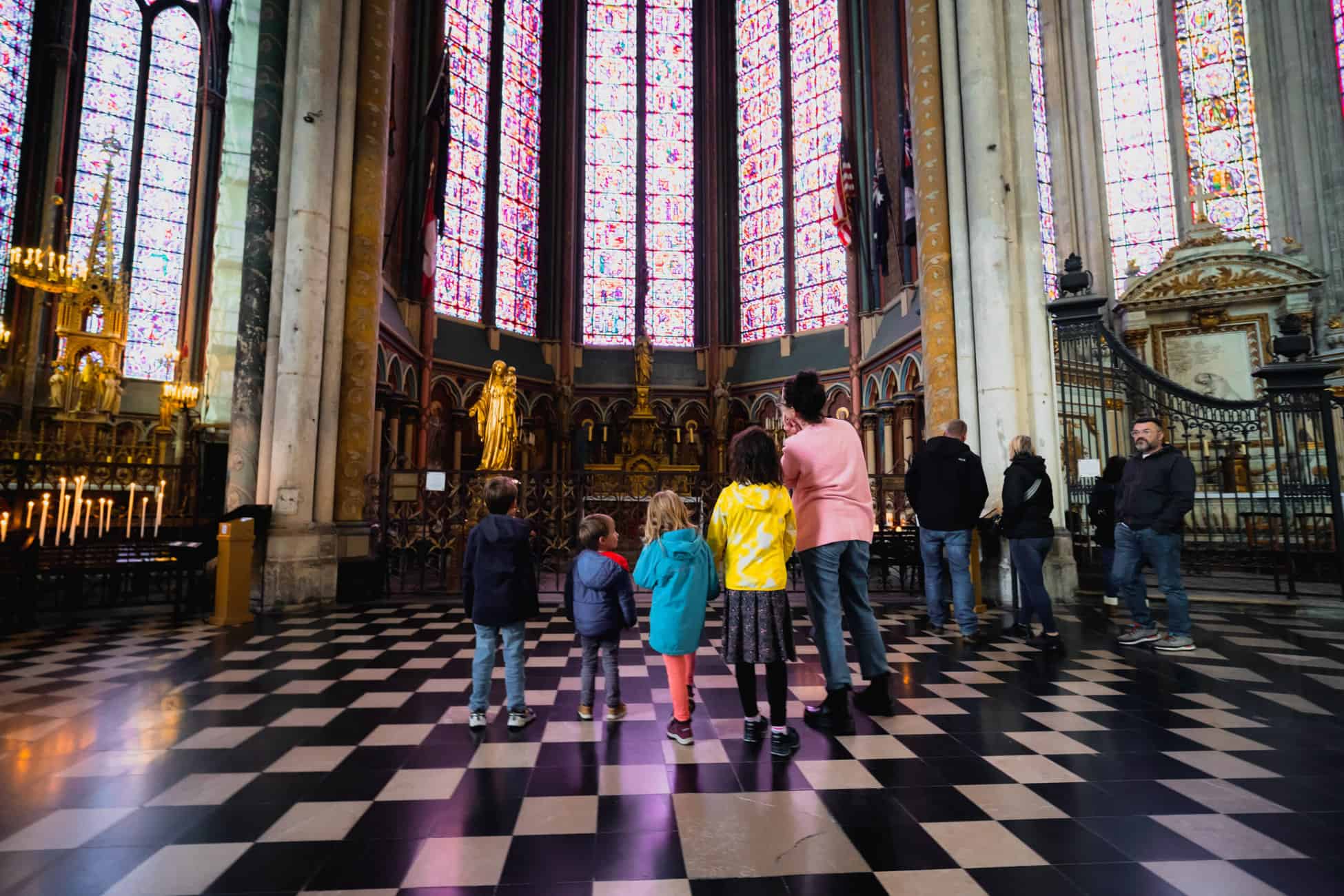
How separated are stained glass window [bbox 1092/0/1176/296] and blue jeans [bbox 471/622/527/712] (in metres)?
17.0

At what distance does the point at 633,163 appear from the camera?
2036cm

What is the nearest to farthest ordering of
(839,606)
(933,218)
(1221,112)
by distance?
(839,606) → (933,218) → (1221,112)

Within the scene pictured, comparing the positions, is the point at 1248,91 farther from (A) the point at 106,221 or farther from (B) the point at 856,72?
(A) the point at 106,221

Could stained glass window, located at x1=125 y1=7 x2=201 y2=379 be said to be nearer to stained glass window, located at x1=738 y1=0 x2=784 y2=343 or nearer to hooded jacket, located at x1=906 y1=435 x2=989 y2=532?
stained glass window, located at x1=738 y1=0 x2=784 y2=343

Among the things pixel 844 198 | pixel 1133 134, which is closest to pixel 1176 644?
pixel 844 198

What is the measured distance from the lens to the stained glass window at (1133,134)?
1553 centimetres

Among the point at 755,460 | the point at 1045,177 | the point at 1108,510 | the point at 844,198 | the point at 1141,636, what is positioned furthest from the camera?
the point at 1045,177

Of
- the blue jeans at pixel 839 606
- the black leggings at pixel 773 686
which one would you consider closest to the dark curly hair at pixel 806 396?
the blue jeans at pixel 839 606

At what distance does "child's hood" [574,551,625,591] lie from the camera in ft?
10.8

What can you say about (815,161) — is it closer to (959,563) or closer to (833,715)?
(959,563)

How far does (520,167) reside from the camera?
62.0ft

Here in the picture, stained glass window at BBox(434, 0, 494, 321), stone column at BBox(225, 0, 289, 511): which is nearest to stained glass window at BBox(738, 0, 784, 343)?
stained glass window at BBox(434, 0, 494, 321)

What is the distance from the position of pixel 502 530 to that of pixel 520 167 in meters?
18.0

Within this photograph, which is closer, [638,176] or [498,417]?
[498,417]
